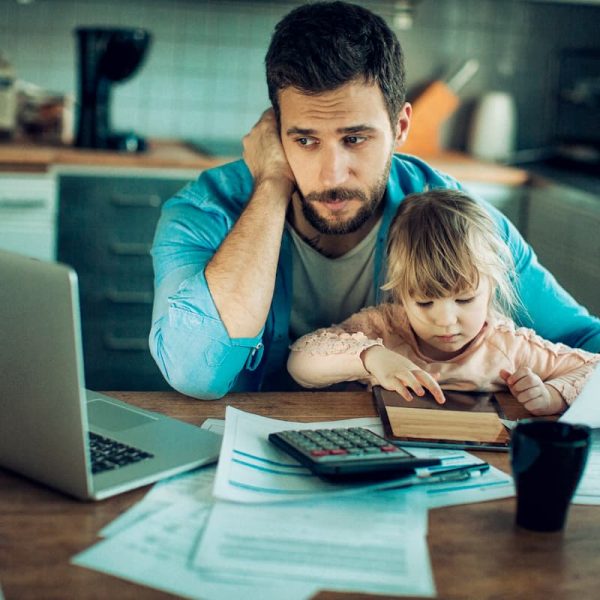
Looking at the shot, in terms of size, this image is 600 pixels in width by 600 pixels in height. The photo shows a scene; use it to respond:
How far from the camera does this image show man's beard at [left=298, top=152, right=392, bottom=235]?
1.73 metres

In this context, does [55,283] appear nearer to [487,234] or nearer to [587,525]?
[587,525]

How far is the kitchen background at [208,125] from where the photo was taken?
10.4 feet

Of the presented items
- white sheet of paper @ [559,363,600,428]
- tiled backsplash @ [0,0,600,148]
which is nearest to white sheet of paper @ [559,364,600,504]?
white sheet of paper @ [559,363,600,428]

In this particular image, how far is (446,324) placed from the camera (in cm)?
161

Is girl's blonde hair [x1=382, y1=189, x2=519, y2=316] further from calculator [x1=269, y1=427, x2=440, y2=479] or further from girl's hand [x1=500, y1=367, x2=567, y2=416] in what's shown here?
calculator [x1=269, y1=427, x2=440, y2=479]

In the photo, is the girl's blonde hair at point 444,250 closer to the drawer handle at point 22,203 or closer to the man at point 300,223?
→ the man at point 300,223

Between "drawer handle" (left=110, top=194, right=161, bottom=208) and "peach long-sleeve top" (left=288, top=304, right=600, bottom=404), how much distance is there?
1646 mm

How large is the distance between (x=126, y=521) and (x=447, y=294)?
80cm

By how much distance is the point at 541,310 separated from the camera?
1.81m

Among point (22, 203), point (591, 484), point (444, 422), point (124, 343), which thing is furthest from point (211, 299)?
point (124, 343)

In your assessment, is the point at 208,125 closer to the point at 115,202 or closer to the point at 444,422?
the point at 115,202

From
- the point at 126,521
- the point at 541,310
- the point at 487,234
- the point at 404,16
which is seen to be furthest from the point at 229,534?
the point at 404,16

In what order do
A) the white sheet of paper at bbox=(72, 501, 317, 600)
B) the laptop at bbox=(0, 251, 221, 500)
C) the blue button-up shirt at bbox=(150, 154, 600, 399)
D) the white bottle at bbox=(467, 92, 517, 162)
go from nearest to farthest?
the white sheet of paper at bbox=(72, 501, 317, 600), the laptop at bbox=(0, 251, 221, 500), the blue button-up shirt at bbox=(150, 154, 600, 399), the white bottle at bbox=(467, 92, 517, 162)

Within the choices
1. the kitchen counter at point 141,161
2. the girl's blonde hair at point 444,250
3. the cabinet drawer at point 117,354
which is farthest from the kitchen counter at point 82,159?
the girl's blonde hair at point 444,250
